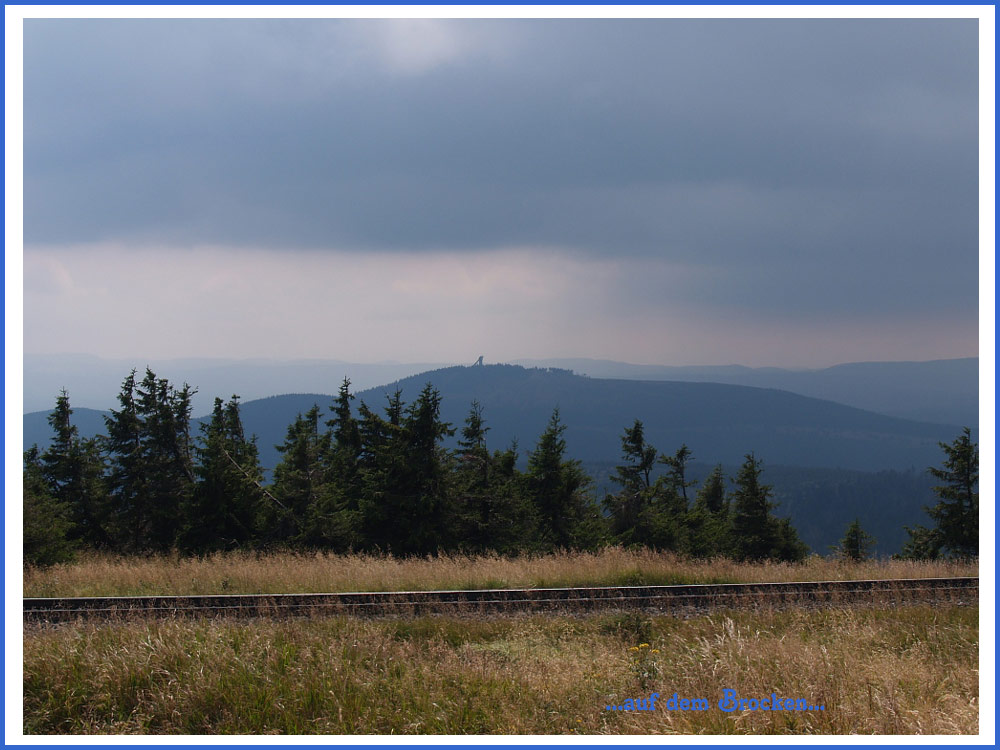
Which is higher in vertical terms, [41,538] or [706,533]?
[41,538]

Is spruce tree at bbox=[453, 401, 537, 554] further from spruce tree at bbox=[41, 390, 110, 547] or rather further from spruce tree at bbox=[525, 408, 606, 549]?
spruce tree at bbox=[41, 390, 110, 547]

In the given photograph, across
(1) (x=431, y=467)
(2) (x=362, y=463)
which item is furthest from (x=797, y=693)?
(2) (x=362, y=463)

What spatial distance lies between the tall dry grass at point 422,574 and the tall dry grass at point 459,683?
3.45 meters

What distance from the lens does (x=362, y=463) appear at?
3014cm

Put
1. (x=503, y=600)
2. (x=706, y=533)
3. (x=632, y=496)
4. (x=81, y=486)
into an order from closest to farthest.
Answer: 1. (x=503, y=600)
2. (x=632, y=496)
3. (x=81, y=486)
4. (x=706, y=533)

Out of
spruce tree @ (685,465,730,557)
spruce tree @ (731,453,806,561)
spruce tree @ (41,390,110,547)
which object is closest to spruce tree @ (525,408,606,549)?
spruce tree @ (685,465,730,557)

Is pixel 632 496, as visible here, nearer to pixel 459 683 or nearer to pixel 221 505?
pixel 221 505

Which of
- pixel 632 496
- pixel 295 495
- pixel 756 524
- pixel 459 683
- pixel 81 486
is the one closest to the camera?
pixel 459 683

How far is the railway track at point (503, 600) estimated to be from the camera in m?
10.8

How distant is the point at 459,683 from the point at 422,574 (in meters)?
6.21

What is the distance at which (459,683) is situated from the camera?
23.9ft

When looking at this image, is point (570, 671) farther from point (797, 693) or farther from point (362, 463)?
point (362, 463)

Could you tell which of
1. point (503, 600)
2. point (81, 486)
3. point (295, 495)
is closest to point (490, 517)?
point (295, 495)

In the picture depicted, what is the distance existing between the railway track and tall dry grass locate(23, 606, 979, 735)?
1.71 metres
